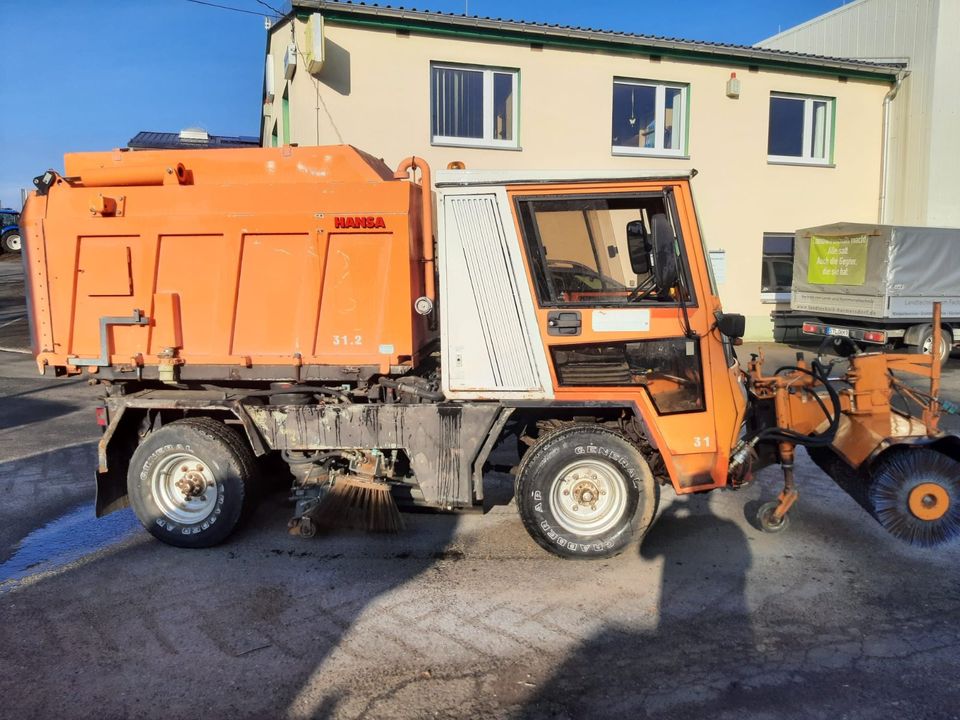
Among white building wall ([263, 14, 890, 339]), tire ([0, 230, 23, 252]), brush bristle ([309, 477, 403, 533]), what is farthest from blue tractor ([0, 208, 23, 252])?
brush bristle ([309, 477, 403, 533])

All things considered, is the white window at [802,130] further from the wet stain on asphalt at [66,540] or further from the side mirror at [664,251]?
the wet stain on asphalt at [66,540]

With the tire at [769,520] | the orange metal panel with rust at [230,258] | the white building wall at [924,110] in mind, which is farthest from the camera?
the white building wall at [924,110]

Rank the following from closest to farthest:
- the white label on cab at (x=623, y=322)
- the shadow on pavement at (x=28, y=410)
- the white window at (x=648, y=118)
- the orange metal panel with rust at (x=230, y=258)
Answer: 1. the white label on cab at (x=623, y=322)
2. the orange metal panel with rust at (x=230, y=258)
3. the shadow on pavement at (x=28, y=410)
4. the white window at (x=648, y=118)

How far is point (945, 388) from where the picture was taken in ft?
35.8

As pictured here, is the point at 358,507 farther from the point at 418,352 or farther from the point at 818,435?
the point at 818,435

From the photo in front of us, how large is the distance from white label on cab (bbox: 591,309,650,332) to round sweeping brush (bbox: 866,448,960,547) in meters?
1.89

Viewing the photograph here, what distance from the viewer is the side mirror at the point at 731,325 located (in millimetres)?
4141

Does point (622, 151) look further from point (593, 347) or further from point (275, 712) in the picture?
point (275, 712)

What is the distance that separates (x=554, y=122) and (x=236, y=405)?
10.9m

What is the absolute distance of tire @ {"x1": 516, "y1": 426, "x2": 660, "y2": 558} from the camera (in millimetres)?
4422

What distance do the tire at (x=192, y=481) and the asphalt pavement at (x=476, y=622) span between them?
185 millimetres

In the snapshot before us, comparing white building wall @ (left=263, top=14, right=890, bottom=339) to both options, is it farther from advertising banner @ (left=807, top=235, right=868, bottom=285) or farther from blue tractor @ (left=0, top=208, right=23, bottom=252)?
blue tractor @ (left=0, top=208, right=23, bottom=252)

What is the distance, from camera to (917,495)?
450 centimetres

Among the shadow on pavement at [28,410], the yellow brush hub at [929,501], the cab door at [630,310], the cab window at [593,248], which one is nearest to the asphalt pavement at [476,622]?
the yellow brush hub at [929,501]
